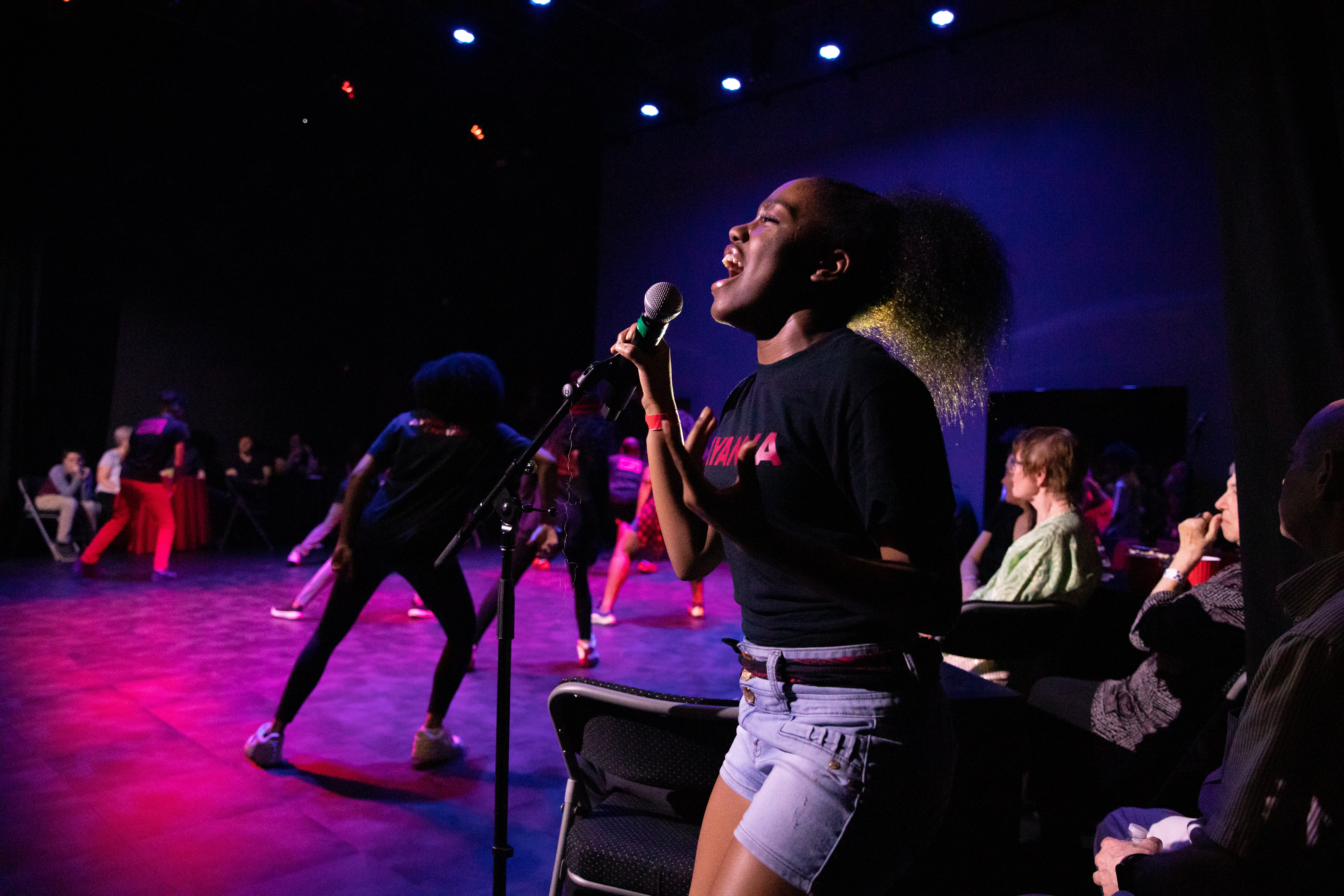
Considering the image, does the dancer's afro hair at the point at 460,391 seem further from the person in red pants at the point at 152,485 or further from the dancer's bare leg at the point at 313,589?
the person in red pants at the point at 152,485

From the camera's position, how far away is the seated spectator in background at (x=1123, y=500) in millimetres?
7809

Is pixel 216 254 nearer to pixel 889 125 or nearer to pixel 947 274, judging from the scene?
pixel 889 125

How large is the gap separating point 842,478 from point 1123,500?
25.4 ft

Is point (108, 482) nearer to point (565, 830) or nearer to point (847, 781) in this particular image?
point (565, 830)

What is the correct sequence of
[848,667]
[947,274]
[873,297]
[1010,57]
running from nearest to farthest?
[848,667] → [873,297] → [947,274] → [1010,57]

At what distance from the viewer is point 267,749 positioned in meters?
3.43

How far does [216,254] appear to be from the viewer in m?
11.4

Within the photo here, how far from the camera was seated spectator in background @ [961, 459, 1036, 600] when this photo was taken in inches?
183

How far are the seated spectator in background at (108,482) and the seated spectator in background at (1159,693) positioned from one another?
943 centimetres

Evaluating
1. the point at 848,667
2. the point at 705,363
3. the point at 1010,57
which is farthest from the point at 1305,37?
the point at 705,363

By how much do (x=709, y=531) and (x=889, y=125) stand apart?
441 inches

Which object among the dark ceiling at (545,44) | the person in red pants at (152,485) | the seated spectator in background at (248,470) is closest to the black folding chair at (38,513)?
the person in red pants at (152,485)

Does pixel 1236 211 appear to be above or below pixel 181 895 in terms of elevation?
above

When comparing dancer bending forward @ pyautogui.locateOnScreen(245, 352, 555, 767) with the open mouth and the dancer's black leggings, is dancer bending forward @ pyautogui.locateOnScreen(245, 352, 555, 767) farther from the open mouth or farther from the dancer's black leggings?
the open mouth
